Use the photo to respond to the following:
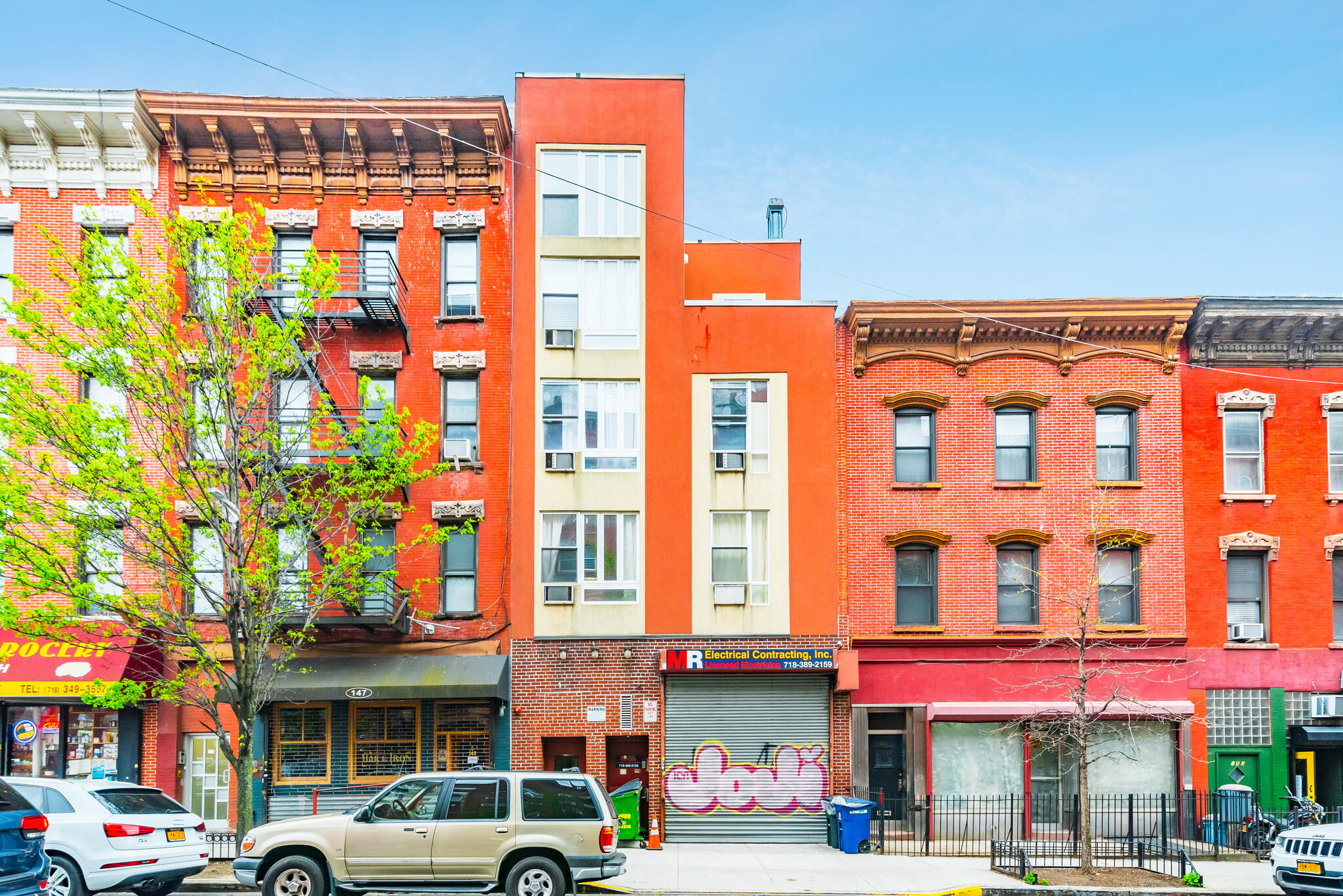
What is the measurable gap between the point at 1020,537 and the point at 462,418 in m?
12.3

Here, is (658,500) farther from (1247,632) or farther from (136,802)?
(1247,632)

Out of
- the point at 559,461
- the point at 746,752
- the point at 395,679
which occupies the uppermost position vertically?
the point at 559,461

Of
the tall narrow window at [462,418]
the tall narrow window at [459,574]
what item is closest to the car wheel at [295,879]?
the tall narrow window at [459,574]

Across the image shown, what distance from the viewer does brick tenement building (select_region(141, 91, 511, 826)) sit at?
21.3 meters

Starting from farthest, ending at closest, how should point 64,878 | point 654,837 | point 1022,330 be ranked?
point 1022,330 → point 654,837 → point 64,878

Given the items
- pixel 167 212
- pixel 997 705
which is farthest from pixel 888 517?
pixel 167 212

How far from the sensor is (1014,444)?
23.5 m

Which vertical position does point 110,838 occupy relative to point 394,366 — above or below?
below

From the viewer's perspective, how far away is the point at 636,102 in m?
23.2

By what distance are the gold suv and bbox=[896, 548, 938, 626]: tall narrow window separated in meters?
10.7

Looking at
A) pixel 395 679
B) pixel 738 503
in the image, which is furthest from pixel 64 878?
pixel 738 503

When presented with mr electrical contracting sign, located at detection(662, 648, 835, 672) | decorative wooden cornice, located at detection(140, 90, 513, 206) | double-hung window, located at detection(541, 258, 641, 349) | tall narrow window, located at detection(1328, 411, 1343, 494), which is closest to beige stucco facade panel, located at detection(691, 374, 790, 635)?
mr electrical contracting sign, located at detection(662, 648, 835, 672)

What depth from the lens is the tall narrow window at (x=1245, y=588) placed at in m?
23.3

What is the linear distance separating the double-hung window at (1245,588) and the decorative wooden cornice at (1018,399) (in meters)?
5.27
